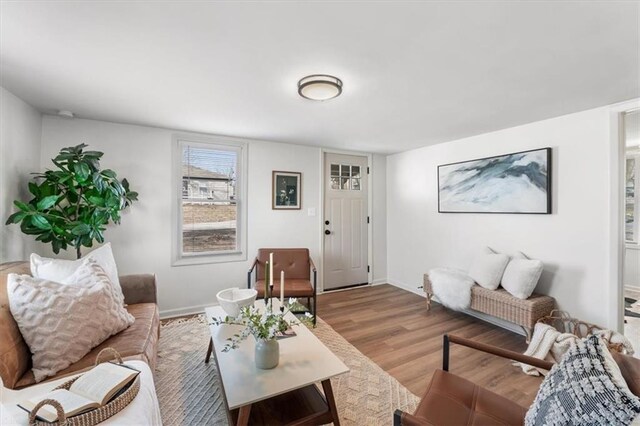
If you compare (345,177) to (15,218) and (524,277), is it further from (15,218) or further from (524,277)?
(15,218)

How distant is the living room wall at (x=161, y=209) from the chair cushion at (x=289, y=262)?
0.94 ft

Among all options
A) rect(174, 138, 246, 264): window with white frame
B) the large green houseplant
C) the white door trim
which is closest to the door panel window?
rect(174, 138, 246, 264): window with white frame

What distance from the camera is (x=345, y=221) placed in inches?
173

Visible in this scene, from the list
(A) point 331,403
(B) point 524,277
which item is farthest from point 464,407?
(B) point 524,277

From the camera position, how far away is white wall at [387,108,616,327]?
7.85 ft

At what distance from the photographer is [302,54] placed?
64.3 inches

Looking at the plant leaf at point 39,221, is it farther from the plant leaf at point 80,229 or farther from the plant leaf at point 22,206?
the plant leaf at point 80,229

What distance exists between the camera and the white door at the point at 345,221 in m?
4.27

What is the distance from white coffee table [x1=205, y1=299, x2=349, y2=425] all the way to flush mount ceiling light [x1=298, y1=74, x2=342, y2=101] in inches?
69.6

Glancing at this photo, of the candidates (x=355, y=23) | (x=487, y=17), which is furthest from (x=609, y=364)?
(x=355, y=23)

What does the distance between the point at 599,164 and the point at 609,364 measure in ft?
7.52

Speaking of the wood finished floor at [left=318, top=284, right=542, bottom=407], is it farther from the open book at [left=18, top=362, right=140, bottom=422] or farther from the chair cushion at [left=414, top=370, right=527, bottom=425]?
the open book at [left=18, top=362, right=140, bottom=422]

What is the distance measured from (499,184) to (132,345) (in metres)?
3.69

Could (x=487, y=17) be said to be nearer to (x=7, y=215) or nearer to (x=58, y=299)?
(x=58, y=299)
